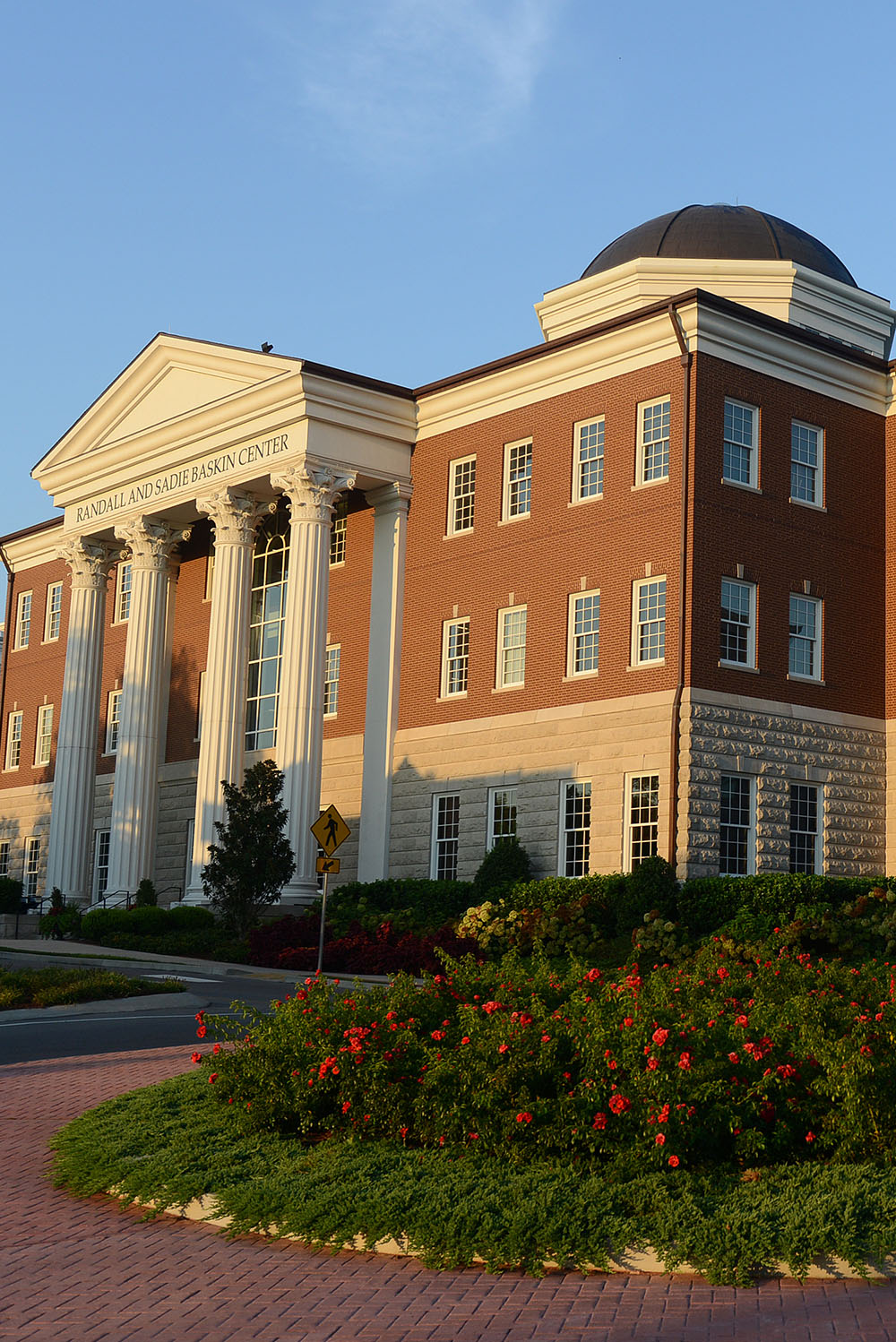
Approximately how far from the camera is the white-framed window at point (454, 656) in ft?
130

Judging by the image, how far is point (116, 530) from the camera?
155ft

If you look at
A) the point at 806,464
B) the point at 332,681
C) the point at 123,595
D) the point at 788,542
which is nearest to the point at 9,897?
the point at 123,595

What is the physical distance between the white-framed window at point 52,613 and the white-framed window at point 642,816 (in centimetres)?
3052

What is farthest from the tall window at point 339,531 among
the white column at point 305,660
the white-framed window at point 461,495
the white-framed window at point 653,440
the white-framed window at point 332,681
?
the white-framed window at point 653,440

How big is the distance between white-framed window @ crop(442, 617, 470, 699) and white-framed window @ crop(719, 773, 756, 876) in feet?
27.4

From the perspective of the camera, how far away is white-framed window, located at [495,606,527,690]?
38.0 meters

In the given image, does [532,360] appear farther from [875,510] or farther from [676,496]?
[875,510]

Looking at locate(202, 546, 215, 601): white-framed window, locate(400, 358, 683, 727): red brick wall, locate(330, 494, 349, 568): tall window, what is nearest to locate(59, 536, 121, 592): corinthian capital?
locate(202, 546, 215, 601): white-framed window

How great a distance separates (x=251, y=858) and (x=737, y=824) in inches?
446

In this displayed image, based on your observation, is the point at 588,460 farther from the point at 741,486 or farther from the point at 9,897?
the point at 9,897

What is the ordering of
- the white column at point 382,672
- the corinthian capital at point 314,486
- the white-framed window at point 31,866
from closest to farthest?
the corinthian capital at point 314,486 → the white column at point 382,672 → the white-framed window at point 31,866

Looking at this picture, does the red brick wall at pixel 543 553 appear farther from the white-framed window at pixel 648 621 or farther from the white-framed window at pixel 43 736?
the white-framed window at pixel 43 736

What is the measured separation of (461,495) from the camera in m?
40.6

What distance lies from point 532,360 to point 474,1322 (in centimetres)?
3248
